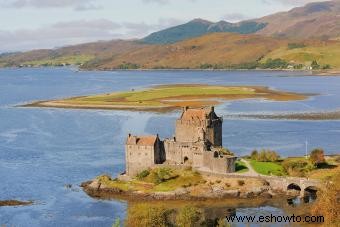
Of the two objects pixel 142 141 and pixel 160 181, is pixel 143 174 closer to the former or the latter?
pixel 160 181

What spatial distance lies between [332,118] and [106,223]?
103545 mm

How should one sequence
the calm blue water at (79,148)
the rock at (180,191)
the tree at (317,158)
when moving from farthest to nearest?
the tree at (317,158), the rock at (180,191), the calm blue water at (79,148)

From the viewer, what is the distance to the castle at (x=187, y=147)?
104 meters

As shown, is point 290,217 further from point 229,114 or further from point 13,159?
point 229,114

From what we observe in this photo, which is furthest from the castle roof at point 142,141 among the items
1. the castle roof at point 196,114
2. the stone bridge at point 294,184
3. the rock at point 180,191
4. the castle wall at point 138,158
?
the stone bridge at point 294,184

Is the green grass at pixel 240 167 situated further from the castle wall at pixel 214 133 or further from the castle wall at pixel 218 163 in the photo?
the castle wall at pixel 214 133

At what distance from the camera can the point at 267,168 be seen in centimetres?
10512

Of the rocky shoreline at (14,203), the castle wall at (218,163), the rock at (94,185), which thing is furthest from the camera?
the rock at (94,185)

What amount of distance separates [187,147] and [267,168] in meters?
13.1

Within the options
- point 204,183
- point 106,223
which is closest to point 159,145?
point 204,183

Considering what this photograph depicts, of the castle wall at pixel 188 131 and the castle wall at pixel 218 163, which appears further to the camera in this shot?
the castle wall at pixel 188 131

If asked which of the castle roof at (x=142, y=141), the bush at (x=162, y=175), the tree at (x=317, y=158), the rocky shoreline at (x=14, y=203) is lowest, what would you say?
the rocky shoreline at (x=14, y=203)

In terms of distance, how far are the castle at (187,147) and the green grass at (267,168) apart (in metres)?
4.56

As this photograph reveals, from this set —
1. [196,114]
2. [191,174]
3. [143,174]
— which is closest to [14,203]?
[143,174]
